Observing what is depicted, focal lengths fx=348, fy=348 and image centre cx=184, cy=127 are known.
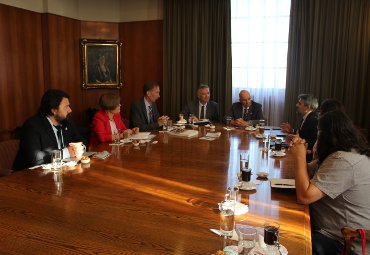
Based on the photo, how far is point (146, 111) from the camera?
16.1 ft

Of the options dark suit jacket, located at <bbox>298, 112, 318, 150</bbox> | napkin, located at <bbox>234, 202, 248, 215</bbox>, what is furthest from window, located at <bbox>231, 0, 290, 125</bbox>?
napkin, located at <bbox>234, 202, 248, 215</bbox>

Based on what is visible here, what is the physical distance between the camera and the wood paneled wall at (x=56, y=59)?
538cm

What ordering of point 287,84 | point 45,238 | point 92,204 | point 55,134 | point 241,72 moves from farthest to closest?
point 241,72
point 287,84
point 55,134
point 92,204
point 45,238

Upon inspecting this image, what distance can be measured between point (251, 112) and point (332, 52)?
1.72 meters

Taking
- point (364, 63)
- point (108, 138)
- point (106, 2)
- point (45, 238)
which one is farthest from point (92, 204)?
point (106, 2)

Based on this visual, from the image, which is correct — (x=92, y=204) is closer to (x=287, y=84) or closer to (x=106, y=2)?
(x=287, y=84)

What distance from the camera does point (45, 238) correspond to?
154 cm

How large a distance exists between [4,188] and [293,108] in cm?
494

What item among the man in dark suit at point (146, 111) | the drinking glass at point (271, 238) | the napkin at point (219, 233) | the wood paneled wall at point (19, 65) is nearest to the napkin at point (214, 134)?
the man in dark suit at point (146, 111)

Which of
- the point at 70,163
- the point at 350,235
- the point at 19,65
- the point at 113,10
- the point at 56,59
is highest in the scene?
the point at 113,10

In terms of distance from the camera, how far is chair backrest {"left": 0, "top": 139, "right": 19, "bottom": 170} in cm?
322

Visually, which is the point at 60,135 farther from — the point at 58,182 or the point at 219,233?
the point at 219,233

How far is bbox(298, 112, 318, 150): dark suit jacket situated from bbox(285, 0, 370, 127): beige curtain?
1868mm

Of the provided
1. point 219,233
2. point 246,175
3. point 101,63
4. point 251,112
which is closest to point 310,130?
point 251,112
